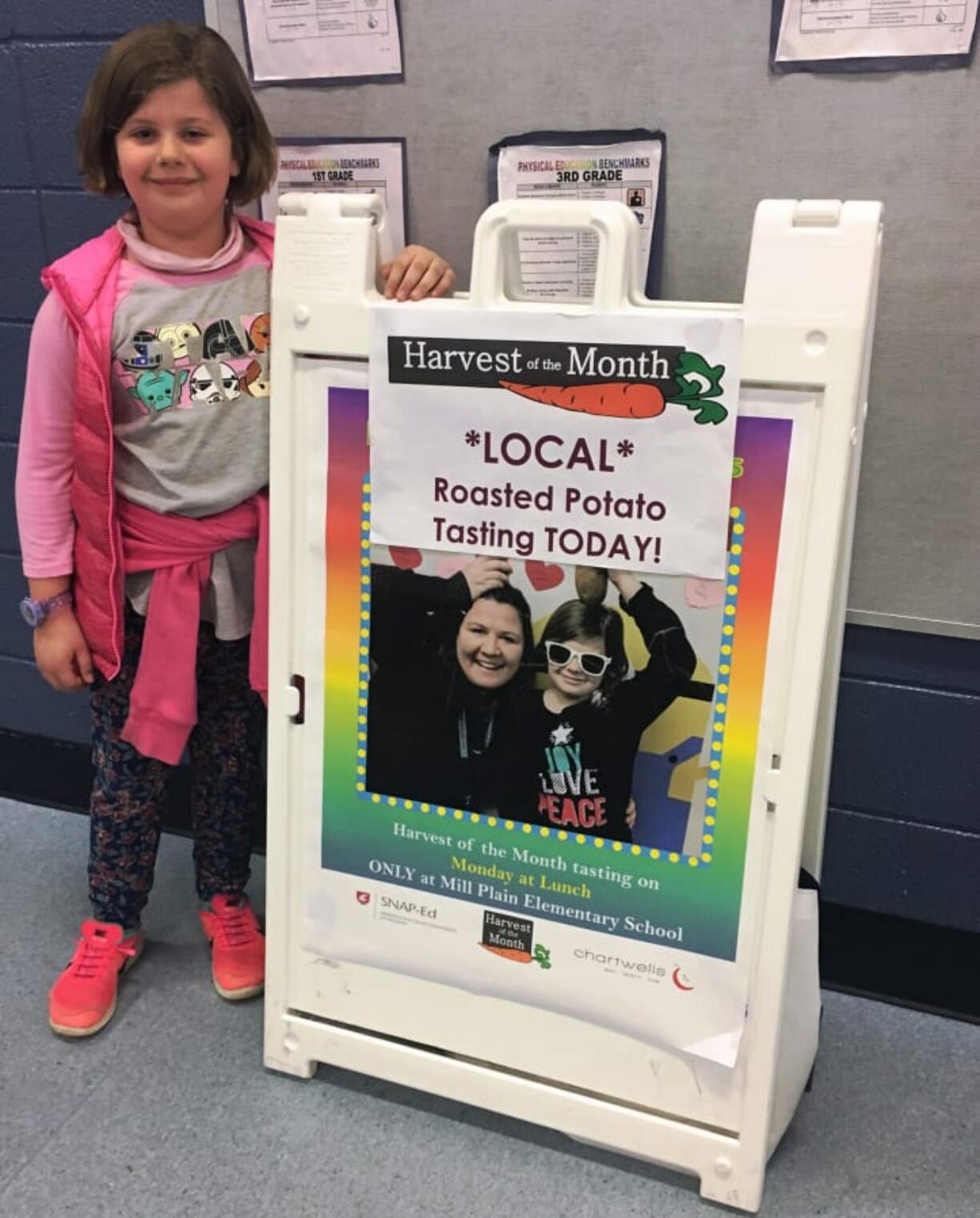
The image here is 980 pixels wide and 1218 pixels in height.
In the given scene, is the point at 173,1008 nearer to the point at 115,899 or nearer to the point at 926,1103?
the point at 115,899

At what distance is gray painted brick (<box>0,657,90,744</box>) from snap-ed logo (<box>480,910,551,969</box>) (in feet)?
3.16

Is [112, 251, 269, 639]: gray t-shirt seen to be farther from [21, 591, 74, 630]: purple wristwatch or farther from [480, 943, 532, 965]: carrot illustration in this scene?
[480, 943, 532, 965]: carrot illustration

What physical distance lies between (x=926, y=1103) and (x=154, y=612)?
1141mm

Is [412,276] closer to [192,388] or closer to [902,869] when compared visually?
[192,388]

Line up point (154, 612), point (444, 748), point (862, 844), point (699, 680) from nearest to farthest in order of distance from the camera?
point (699, 680) → point (444, 748) → point (154, 612) → point (862, 844)

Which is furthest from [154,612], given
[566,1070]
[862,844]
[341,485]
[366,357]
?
[862,844]

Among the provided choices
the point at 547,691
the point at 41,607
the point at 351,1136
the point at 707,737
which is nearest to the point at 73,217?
the point at 41,607

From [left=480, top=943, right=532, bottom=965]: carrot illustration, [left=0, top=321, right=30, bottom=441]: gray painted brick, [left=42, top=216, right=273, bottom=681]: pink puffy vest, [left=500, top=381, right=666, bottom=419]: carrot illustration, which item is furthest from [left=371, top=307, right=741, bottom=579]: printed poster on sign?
[left=0, top=321, right=30, bottom=441]: gray painted brick

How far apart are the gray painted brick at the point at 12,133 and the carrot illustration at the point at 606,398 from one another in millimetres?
957

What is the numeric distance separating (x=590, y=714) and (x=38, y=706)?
119 cm

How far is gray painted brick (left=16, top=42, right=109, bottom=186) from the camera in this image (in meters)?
1.51

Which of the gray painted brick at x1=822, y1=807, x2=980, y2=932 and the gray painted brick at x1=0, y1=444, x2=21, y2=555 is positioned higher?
the gray painted brick at x1=0, y1=444, x2=21, y2=555

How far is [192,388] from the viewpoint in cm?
129

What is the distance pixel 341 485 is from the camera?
Answer: 3.95 feet
